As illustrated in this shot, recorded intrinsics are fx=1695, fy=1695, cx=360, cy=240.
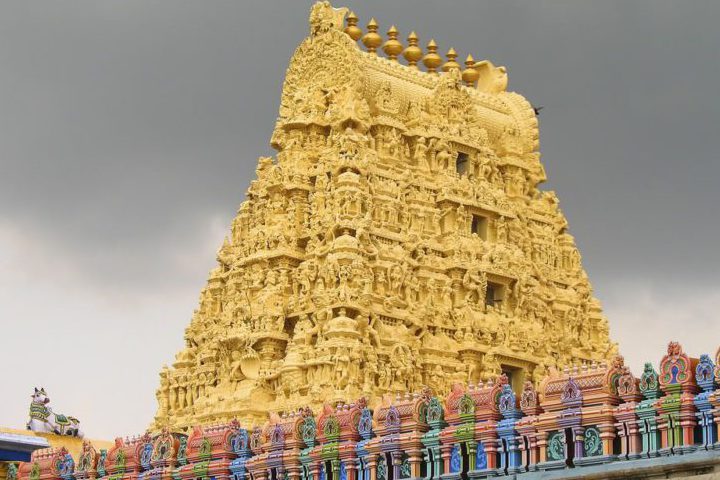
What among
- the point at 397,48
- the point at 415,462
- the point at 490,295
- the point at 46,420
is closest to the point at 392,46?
the point at 397,48

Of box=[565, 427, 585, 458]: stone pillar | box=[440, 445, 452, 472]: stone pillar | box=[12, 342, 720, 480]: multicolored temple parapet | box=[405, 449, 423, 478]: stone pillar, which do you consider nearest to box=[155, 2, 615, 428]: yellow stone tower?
box=[12, 342, 720, 480]: multicolored temple parapet

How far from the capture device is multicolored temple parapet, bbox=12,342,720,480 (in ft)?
107

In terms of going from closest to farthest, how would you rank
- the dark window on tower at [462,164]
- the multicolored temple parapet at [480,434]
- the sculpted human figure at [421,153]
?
the multicolored temple parapet at [480,434] → the sculpted human figure at [421,153] → the dark window on tower at [462,164]

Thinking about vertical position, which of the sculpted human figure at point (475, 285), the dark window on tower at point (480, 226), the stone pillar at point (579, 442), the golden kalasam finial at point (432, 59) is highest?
the golden kalasam finial at point (432, 59)

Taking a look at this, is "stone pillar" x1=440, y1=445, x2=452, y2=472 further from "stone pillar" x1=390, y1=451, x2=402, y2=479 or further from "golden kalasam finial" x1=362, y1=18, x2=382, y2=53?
"golden kalasam finial" x1=362, y1=18, x2=382, y2=53

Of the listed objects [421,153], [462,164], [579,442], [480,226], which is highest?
[462,164]

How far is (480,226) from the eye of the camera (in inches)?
2203

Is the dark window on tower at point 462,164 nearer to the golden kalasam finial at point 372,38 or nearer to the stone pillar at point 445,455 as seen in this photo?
→ the golden kalasam finial at point 372,38

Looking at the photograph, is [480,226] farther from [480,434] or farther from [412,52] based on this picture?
[480,434]

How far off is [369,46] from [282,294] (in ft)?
33.4

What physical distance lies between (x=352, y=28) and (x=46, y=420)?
1663 cm

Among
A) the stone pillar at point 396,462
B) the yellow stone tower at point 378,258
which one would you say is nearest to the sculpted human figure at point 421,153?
the yellow stone tower at point 378,258

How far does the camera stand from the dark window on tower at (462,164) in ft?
186

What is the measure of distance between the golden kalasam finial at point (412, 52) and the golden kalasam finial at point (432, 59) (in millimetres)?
316
